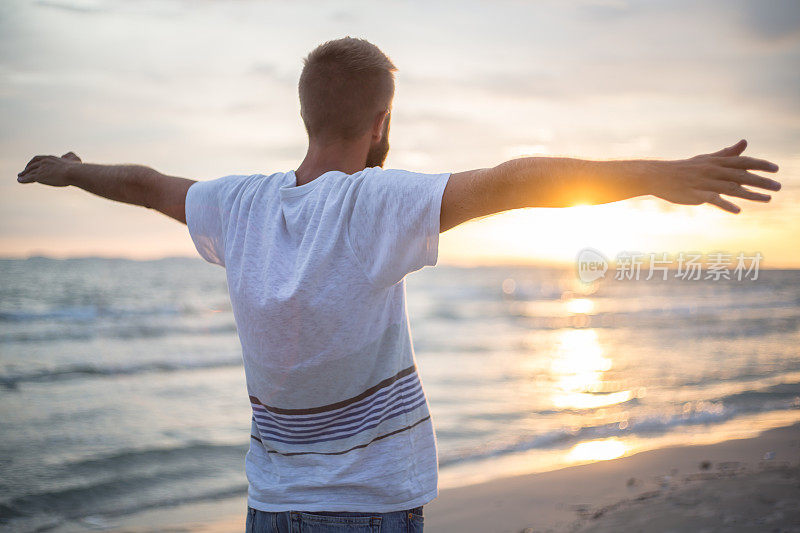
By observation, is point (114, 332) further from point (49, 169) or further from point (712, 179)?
point (712, 179)

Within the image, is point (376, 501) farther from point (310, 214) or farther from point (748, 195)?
point (748, 195)

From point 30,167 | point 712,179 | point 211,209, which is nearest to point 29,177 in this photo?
point 30,167

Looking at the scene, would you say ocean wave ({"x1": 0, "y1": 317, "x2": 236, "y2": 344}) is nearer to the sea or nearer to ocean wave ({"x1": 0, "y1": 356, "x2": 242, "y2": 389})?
the sea

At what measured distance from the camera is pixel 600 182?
4.10 ft

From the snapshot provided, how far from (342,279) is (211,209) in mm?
508

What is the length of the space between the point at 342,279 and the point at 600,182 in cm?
61

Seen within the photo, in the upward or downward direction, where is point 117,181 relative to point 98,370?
upward

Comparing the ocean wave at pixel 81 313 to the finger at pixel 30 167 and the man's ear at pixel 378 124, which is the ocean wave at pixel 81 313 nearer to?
the finger at pixel 30 167

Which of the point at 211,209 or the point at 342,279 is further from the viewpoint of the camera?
the point at 211,209

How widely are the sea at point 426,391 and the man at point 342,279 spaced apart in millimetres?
4934

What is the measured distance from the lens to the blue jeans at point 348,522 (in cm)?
157

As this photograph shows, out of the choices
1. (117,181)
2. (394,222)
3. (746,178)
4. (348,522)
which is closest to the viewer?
(746,178)

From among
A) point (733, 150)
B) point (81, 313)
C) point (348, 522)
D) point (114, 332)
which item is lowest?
point (114, 332)

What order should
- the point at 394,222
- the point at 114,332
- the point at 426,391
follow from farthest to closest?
1. the point at 114,332
2. the point at 426,391
3. the point at 394,222
